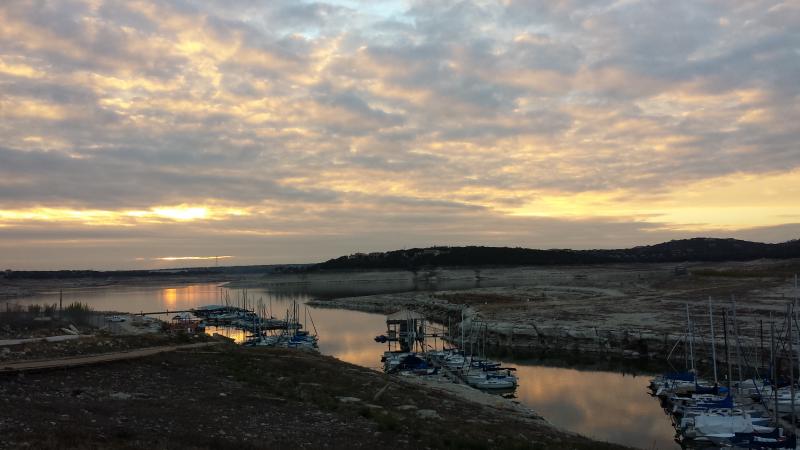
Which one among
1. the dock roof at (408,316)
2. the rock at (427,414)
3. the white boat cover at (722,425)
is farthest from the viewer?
the dock roof at (408,316)

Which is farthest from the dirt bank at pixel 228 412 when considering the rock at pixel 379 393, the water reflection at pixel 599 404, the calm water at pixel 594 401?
the calm water at pixel 594 401

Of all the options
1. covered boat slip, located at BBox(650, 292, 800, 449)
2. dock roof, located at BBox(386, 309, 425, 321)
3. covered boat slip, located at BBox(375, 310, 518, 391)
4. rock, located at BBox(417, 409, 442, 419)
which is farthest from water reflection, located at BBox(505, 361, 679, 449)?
dock roof, located at BBox(386, 309, 425, 321)

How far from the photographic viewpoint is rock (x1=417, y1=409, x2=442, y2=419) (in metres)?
17.1

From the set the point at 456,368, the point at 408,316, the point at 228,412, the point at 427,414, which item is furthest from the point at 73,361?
the point at 408,316

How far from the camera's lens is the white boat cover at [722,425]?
22.1 m

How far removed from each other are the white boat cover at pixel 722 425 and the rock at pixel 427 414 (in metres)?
11.9

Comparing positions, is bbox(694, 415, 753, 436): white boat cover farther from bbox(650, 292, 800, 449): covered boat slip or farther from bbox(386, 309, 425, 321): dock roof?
bbox(386, 309, 425, 321): dock roof

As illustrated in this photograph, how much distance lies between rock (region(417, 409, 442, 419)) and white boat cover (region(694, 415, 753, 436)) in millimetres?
11870

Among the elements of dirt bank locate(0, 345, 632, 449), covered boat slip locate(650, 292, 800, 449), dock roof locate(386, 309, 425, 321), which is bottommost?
covered boat slip locate(650, 292, 800, 449)

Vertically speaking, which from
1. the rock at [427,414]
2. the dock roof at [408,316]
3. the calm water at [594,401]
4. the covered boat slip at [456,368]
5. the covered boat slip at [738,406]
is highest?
the rock at [427,414]

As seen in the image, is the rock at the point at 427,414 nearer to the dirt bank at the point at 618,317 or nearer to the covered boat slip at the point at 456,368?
the covered boat slip at the point at 456,368

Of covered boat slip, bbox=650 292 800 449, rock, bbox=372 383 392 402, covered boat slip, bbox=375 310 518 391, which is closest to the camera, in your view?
rock, bbox=372 383 392 402

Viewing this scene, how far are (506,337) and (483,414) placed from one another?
1265 inches

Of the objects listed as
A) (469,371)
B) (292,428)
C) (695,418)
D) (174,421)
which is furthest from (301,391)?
(469,371)
